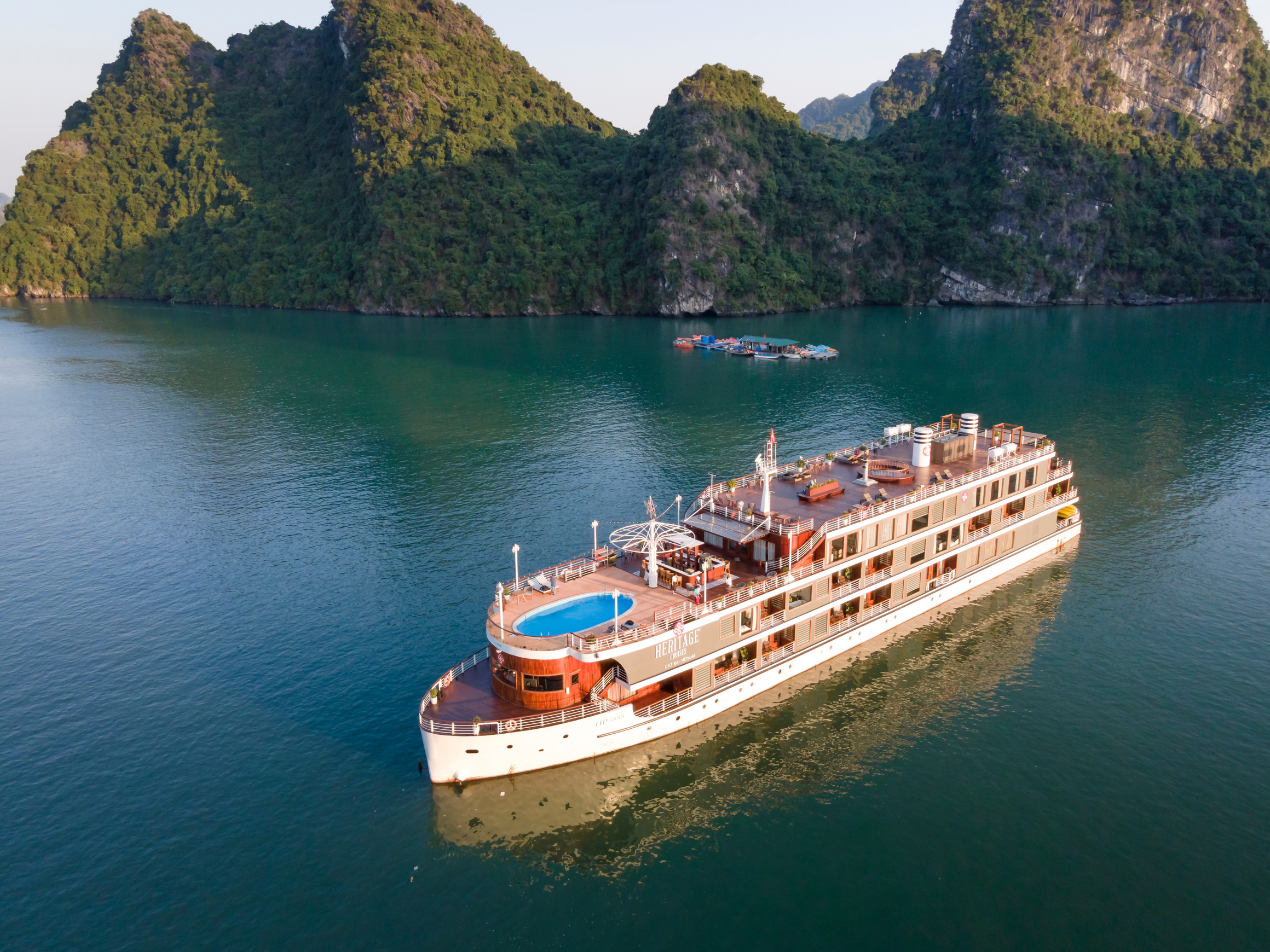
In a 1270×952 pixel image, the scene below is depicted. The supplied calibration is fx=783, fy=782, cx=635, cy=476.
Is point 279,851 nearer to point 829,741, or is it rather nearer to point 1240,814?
point 829,741

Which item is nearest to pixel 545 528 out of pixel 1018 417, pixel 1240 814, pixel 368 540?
pixel 368 540

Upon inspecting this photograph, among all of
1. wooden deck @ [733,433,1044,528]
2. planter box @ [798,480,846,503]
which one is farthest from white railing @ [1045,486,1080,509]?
planter box @ [798,480,846,503]

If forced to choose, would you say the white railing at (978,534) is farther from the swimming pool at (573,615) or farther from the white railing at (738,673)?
the swimming pool at (573,615)

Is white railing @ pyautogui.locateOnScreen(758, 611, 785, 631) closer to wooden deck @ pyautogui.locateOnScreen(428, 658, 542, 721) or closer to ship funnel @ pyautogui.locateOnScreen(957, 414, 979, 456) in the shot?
wooden deck @ pyautogui.locateOnScreen(428, 658, 542, 721)

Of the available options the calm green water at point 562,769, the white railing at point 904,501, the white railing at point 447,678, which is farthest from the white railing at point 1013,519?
the white railing at point 447,678

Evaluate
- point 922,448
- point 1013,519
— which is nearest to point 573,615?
point 922,448
